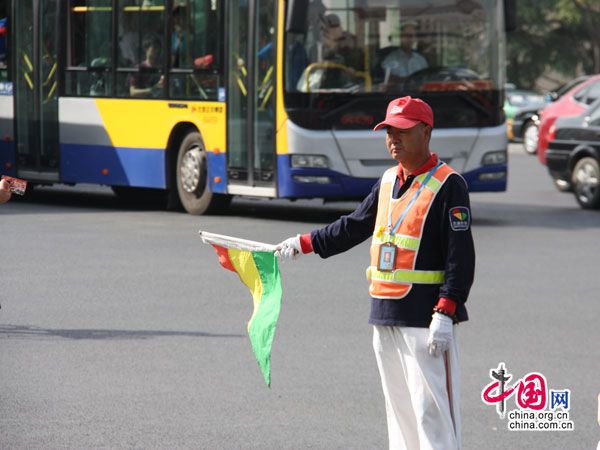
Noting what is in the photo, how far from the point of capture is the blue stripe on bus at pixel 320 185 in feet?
56.1

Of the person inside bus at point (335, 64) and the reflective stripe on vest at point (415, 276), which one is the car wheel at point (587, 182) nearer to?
the person inside bus at point (335, 64)

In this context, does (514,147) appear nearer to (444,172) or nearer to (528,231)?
(528,231)

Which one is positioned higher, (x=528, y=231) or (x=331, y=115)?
(x=331, y=115)

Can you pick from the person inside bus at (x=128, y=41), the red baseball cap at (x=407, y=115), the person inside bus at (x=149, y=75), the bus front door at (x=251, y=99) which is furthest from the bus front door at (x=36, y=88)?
the red baseball cap at (x=407, y=115)

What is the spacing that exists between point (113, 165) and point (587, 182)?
229 inches

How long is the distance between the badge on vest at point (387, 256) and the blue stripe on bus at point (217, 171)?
12423mm

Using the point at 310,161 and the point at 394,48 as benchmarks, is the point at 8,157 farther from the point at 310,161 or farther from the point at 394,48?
the point at 394,48

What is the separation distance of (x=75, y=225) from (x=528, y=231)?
15.7 ft

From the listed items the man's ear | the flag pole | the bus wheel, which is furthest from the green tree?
the man's ear

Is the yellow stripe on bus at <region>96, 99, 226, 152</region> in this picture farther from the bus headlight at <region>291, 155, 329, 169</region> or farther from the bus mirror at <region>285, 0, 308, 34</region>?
the bus mirror at <region>285, 0, 308, 34</region>

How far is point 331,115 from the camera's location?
17.3m

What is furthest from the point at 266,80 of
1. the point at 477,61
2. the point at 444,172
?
the point at 444,172

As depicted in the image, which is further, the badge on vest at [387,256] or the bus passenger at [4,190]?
the bus passenger at [4,190]

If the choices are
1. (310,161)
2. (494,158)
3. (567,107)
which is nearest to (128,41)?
(310,161)
